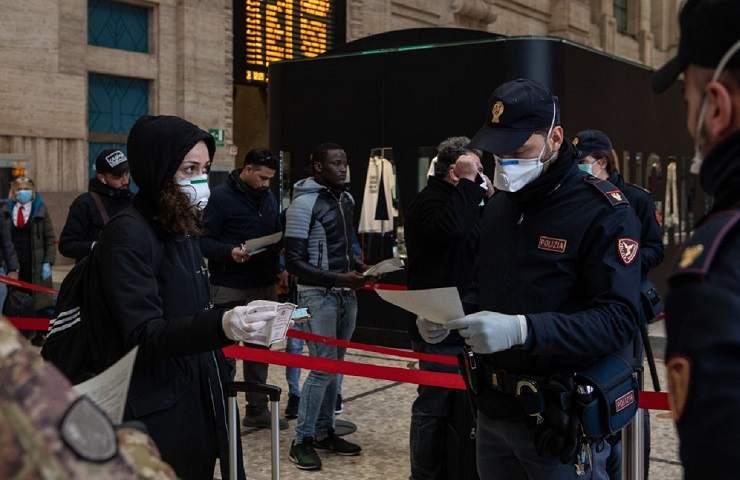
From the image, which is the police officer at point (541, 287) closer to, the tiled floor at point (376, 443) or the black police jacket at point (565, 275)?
the black police jacket at point (565, 275)

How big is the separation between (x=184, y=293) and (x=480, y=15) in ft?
65.4

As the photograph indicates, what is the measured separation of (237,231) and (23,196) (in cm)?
352

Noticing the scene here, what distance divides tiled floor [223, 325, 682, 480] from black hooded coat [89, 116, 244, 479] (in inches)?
90.9

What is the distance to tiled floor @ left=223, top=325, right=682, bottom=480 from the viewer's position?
4.91m

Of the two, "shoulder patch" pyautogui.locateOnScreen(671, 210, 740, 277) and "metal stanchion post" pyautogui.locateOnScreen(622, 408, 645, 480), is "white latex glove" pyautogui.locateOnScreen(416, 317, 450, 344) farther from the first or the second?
"shoulder patch" pyautogui.locateOnScreen(671, 210, 740, 277)

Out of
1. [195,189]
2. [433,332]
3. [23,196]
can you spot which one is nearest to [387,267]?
[433,332]

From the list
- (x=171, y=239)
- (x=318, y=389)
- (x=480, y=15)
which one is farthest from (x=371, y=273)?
(x=480, y=15)

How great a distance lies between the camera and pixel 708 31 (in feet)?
4.03

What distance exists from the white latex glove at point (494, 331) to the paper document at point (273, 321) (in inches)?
22.3

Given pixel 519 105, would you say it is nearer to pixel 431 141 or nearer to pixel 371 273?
pixel 371 273

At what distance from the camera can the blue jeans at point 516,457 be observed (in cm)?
245

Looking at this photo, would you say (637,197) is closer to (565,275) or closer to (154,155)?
(565,275)

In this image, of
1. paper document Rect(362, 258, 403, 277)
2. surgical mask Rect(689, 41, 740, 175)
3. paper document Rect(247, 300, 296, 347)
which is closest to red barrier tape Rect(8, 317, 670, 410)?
paper document Rect(362, 258, 403, 277)

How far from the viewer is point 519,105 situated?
8.73 ft
